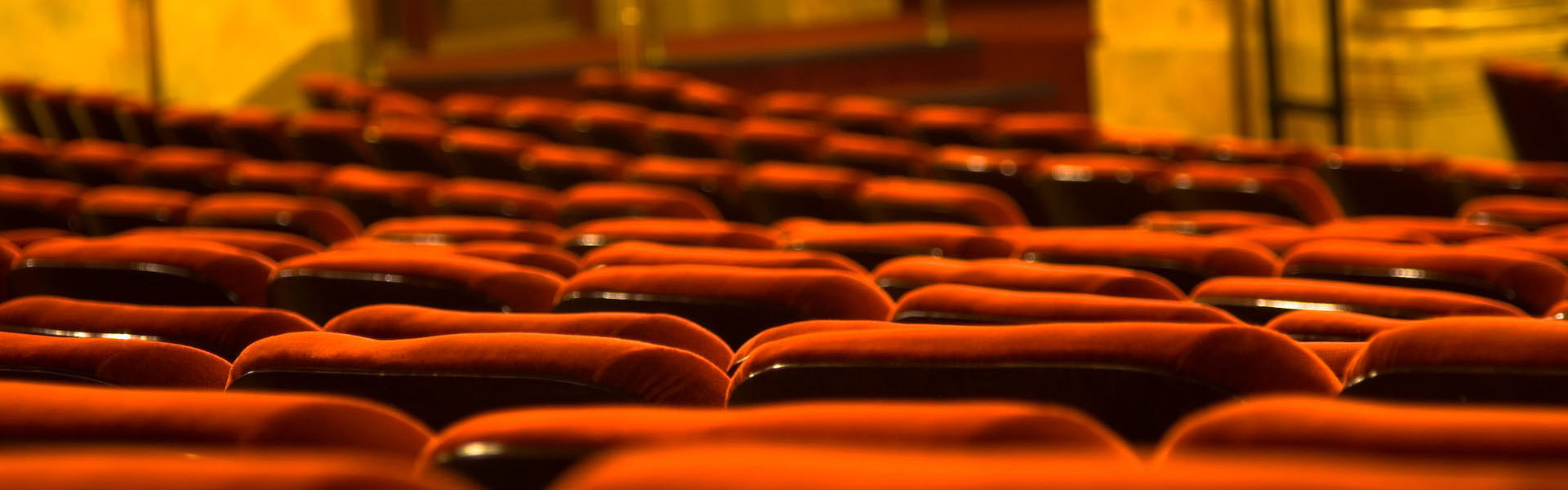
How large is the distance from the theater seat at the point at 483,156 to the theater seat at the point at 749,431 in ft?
4.04

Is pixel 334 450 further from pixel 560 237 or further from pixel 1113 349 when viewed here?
pixel 560 237

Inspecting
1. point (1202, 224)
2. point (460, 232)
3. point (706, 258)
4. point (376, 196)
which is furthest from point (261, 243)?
point (1202, 224)

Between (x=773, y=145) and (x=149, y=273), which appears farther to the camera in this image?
(x=773, y=145)

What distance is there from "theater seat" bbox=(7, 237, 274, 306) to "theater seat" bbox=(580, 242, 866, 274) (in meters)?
0.16

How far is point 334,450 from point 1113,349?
0.59 feet

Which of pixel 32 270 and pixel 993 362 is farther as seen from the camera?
pixel 32 270

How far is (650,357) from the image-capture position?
1.40 feet

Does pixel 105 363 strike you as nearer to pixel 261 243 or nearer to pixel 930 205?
pixel 261 243

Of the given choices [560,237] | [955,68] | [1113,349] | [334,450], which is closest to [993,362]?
[1113,349]

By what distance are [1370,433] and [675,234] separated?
2.25 ft

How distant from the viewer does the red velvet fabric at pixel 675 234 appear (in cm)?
91

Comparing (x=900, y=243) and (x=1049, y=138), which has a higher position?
(x=1049, y=138)

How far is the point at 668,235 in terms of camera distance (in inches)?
36.8

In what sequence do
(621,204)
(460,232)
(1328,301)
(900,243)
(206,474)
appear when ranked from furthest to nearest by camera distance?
(621,204), (460,232), (900,243), (1328,301), (206,474)
